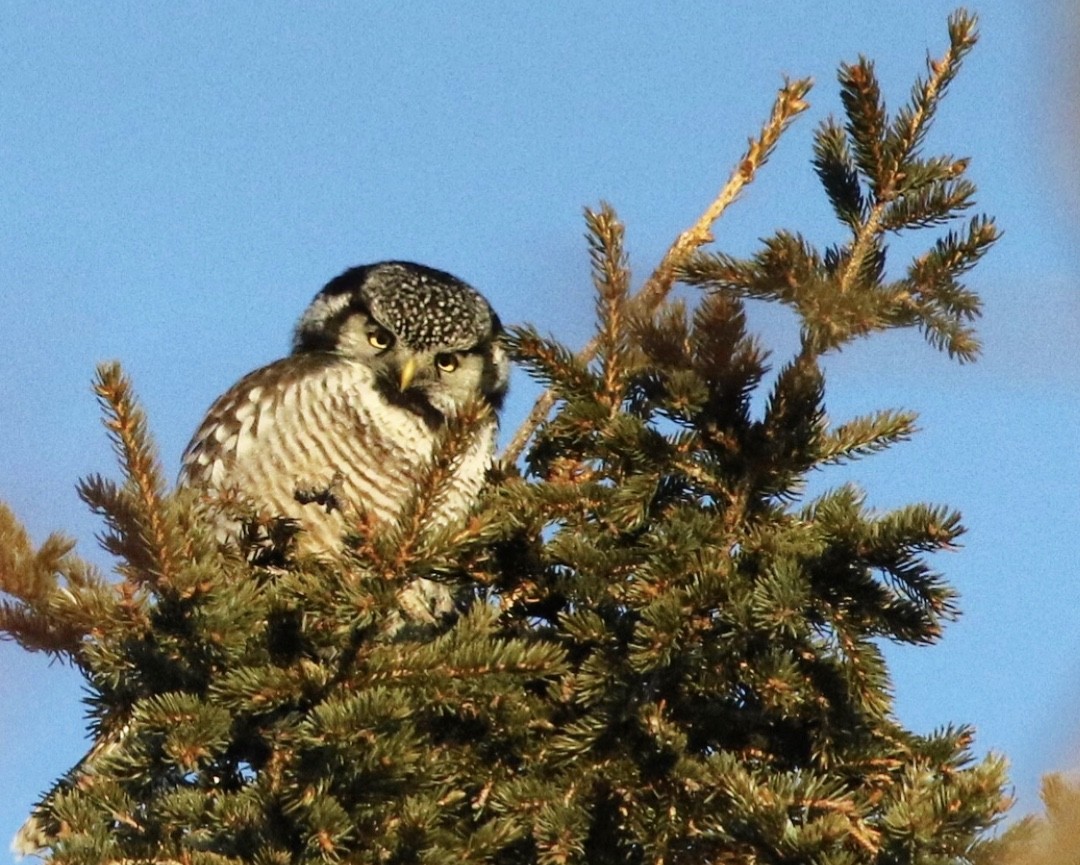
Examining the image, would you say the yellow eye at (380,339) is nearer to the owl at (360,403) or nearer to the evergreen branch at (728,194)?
the owl at (360,403)

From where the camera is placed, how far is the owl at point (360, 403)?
498 centimetres

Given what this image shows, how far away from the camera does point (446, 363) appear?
5.70m

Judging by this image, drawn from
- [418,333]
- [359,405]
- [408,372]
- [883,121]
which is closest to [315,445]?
[359,405]

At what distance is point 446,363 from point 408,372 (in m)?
0.26

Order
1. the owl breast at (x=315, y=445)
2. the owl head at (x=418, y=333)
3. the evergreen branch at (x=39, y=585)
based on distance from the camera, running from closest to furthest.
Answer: the evergreen branch at (x=39, y=585) < the owl breast at (x=315, y=445) < the owl head at (x=418, y=333)

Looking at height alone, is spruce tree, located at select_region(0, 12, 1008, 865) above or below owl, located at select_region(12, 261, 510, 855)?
below

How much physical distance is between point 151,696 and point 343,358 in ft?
8.88

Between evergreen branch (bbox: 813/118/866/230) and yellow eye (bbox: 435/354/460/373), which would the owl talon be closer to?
yellow eye (bbox: 435/354/460/373)

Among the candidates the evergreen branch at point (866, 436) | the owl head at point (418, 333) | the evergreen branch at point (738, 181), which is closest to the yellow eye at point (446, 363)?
the owl head at point (418, 333)

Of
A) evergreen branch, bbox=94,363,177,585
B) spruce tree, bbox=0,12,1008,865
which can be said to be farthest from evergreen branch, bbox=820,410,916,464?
evergreen branch, bbox=94,363,177,585

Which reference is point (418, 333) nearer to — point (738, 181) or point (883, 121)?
point (738, 181)

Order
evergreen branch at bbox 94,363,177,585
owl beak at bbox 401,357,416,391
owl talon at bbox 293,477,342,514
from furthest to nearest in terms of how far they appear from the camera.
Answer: owl beak at bbox 401,357,416,391 → owl talon at bbox 293,477,342,514 → evergreen branch at bbox 94,363,177,585

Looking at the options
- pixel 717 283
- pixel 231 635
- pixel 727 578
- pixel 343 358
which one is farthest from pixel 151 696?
pixel 343 358

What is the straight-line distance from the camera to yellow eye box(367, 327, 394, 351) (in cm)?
569
